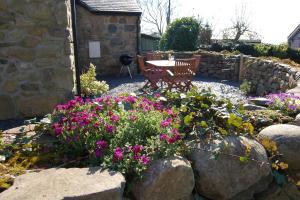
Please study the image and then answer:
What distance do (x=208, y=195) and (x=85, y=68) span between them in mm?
7768

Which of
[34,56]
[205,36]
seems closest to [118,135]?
[34,56]

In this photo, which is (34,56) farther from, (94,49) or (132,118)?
(94,49)

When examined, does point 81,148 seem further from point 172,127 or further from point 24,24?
point 24,24

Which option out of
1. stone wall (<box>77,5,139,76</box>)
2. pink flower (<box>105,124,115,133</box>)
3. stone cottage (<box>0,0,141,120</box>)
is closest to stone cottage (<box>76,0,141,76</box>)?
stone wall (<box>77,5,139,76</box>)

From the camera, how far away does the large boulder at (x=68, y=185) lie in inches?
71.6

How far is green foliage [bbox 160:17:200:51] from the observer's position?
12.0m

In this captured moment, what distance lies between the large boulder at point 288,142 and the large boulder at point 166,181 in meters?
0.97

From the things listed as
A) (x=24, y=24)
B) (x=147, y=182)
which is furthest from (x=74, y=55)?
(x=147, y=182)

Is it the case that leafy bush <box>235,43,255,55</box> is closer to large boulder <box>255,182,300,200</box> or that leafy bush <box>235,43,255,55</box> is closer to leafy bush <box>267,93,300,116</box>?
leafy bush <box>267,93,300,116</box>

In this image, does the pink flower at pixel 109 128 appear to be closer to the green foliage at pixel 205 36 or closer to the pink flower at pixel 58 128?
the pink flower at pixel 58 128

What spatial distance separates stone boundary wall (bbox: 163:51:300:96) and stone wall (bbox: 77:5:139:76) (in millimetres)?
1519

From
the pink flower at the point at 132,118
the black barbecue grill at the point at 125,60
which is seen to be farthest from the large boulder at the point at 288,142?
the black barbecue grill at the point at 125,60

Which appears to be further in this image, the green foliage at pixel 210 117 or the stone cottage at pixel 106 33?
the stone cottage at pixel 106 33

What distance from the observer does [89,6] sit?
30.7ft
